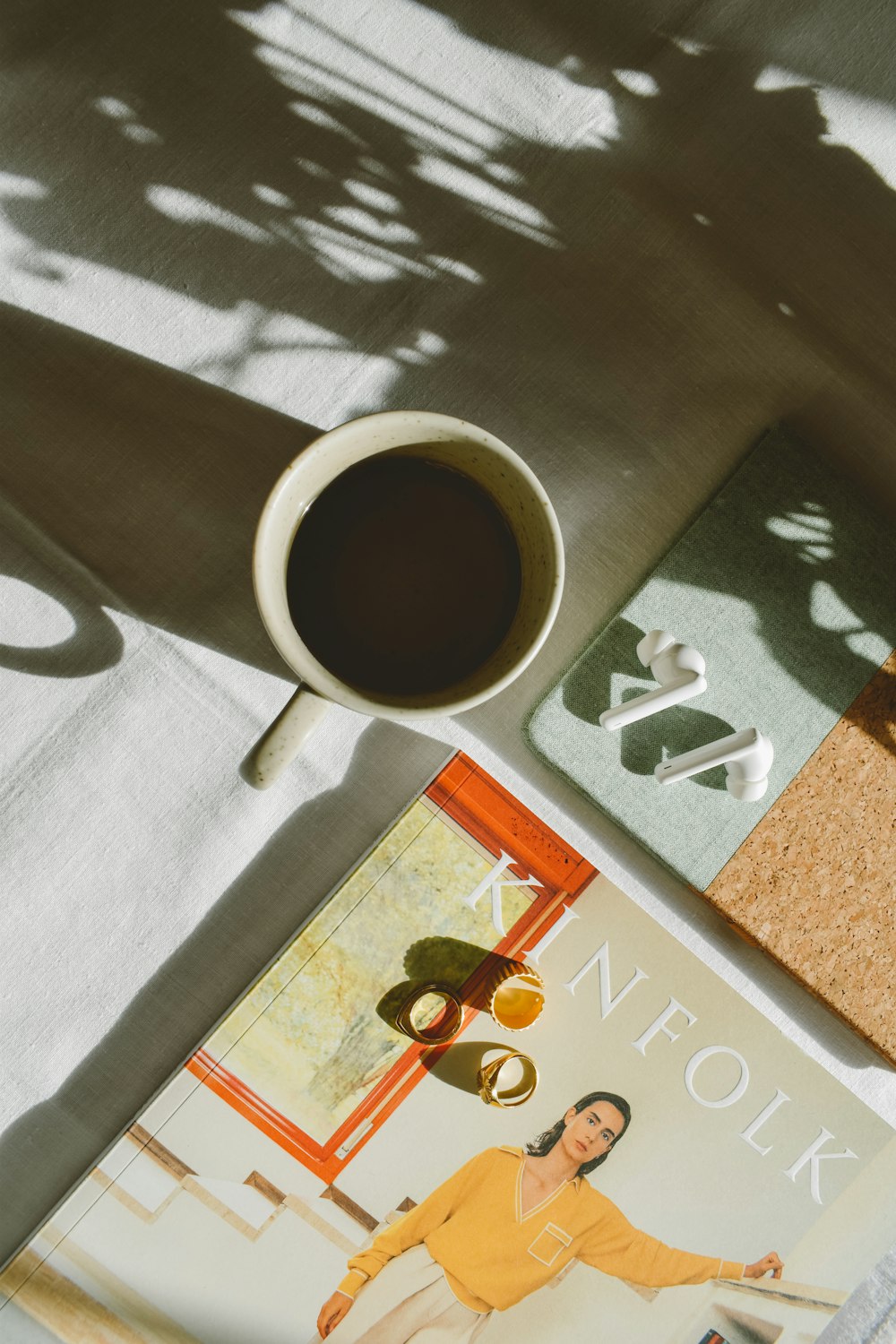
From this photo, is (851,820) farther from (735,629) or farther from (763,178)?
(763,178)

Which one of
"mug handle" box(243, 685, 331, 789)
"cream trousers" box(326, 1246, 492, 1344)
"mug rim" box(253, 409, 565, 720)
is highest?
"mug rim" box(253, 409, 565, 720)

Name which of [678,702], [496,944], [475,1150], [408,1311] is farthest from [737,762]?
[408,1311]

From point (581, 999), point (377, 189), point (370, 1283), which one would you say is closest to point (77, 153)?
point (377, 189)

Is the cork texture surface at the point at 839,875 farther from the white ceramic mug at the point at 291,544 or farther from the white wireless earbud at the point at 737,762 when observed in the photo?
the white ceramic mug at the point at 291,544

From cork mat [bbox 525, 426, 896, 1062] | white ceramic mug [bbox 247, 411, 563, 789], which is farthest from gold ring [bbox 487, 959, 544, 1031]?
white ceramic mug [bbox 247, 411, 563, 789]

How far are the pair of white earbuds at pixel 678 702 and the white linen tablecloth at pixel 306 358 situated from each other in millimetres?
58

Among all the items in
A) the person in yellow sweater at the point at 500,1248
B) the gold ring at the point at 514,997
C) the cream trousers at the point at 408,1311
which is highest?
the gold ring at the point at 514,997

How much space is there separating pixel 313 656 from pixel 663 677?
0.83ft

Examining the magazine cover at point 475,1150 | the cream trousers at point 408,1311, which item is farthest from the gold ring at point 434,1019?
the cream trousers at point 408,1311

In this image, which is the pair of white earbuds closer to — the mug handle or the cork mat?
the cork mat

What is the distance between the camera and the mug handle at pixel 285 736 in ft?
1.51

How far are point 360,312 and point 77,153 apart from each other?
218mm

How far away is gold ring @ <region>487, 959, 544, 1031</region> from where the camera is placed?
588mm

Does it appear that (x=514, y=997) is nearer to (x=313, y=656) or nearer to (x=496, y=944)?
(x=496, y=944)
